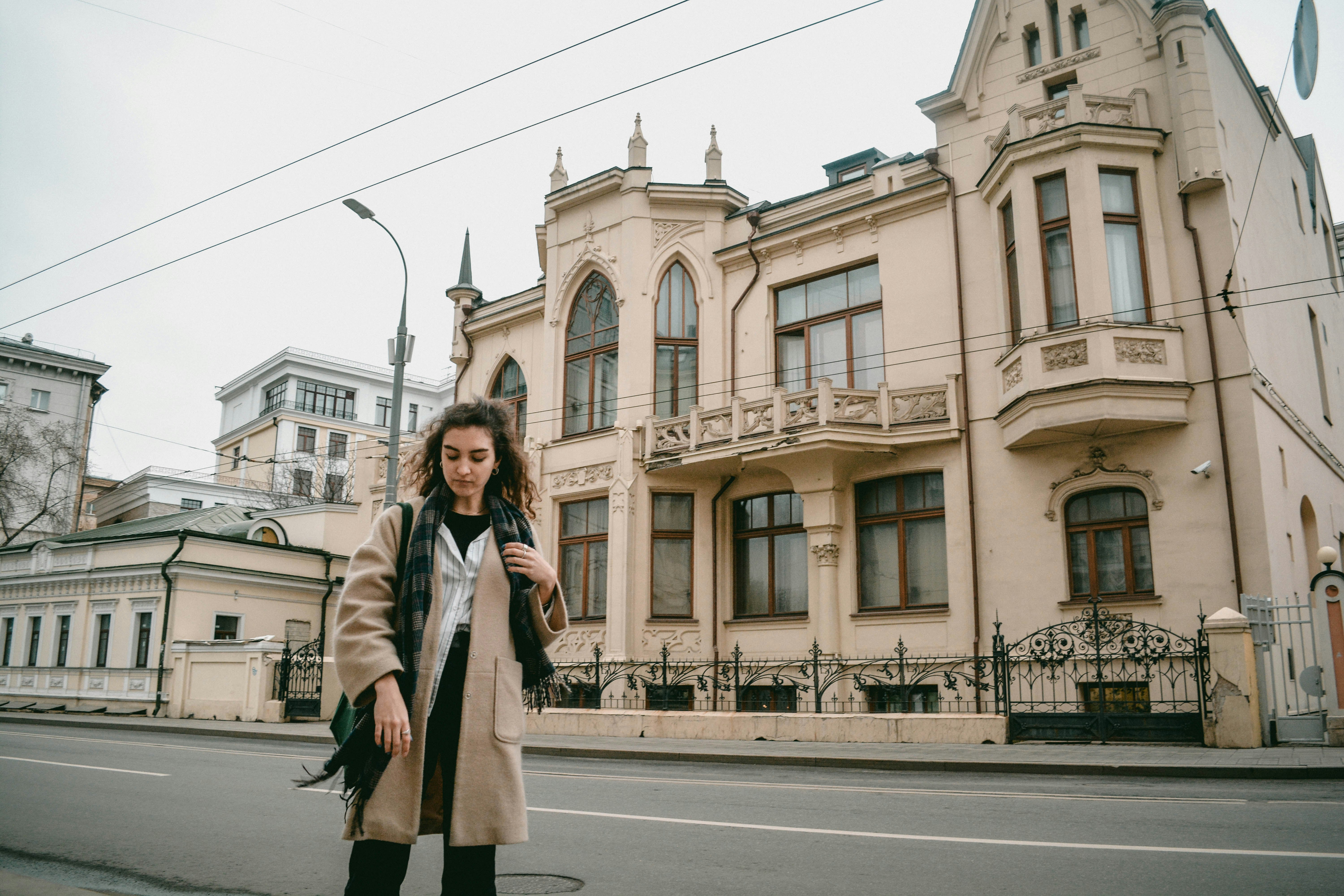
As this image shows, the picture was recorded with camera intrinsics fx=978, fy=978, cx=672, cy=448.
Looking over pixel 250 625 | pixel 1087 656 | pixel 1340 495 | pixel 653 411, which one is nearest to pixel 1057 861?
pixel 1087 656

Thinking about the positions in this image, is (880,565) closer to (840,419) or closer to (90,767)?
(840,419)

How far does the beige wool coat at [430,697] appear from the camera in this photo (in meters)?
2.77

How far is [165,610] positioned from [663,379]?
15.9m

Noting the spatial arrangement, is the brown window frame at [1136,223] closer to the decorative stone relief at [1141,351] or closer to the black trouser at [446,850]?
the decorative stone relief at [1141,351]

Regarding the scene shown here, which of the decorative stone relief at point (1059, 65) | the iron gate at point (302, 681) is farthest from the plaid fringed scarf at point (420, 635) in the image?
the iron gate at point (302, 681)

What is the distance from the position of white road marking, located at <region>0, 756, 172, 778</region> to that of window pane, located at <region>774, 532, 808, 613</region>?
1282 centimetres

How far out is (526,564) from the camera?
122 inches

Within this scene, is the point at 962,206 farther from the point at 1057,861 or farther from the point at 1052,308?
the point at 1057,861

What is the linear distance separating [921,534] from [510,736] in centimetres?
1750

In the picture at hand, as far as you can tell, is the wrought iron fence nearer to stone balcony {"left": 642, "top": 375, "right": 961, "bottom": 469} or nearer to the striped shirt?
stone balcony {"left": 642, "top": 375, "right": 961, "bottom": 469}

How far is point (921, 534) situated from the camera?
1955 centimetres

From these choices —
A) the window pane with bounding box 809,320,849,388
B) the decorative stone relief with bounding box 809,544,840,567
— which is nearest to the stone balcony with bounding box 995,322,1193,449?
the decorative stone relief with bounding box 809,544,840,567

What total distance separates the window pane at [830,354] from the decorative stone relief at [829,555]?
3535 mm

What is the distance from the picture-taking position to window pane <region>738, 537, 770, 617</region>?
21.5m
